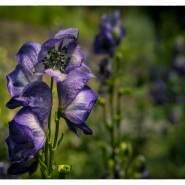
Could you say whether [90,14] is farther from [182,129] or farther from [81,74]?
[81,74]

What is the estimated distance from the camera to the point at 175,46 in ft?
12.3

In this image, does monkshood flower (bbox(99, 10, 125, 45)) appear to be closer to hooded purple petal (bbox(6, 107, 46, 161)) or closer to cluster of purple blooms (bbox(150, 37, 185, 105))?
hooded purple petal (bbox(6, 107, 46, 161))

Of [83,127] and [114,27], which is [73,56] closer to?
[83,127]

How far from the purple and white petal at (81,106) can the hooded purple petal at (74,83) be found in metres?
0.01

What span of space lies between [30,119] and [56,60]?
0.37 feet

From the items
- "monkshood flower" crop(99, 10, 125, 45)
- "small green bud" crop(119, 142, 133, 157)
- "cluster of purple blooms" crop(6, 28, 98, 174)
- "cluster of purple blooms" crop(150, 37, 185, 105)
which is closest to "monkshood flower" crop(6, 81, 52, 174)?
"cluster of purple blooms" crop(6, 28, 98, 174)

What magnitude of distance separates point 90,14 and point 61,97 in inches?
141

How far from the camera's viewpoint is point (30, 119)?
940 mm

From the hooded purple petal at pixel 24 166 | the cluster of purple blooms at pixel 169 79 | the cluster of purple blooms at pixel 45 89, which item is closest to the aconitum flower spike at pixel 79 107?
the cluster of purple blooms at pixel 45 89

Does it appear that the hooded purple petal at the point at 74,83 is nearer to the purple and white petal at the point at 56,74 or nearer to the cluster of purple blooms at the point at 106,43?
the purple and white petal at the point at 56,74

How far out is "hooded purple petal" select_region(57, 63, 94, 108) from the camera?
0.96m

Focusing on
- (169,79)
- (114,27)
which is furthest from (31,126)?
(169,79)
